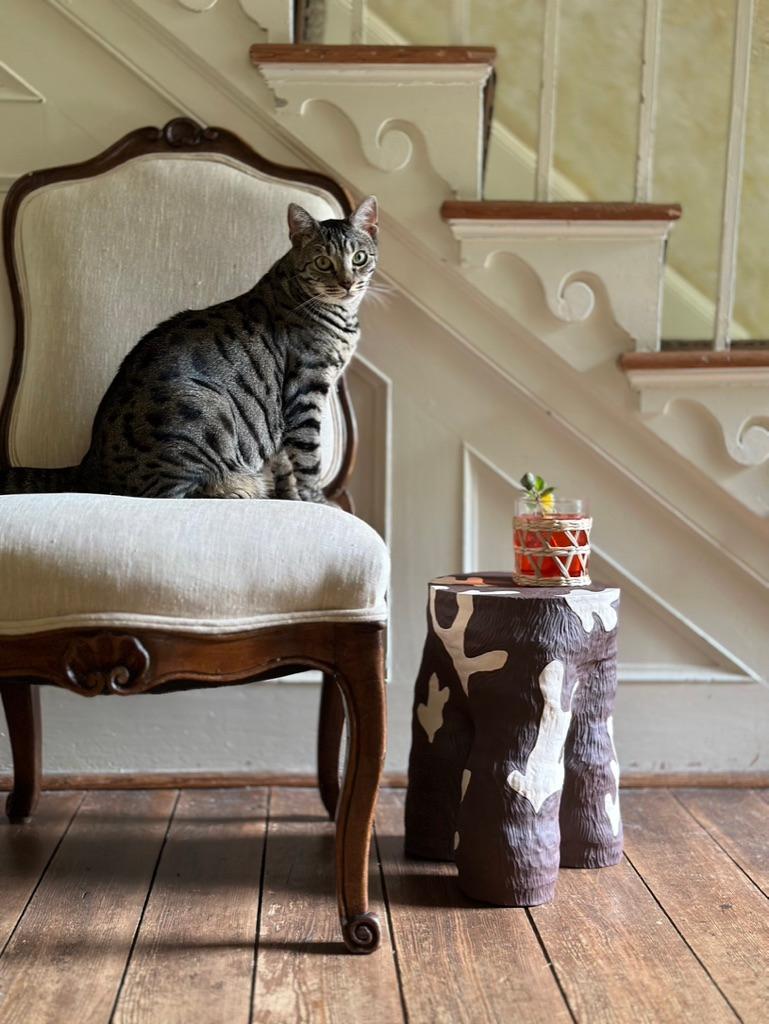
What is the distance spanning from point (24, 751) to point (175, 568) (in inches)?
30.4

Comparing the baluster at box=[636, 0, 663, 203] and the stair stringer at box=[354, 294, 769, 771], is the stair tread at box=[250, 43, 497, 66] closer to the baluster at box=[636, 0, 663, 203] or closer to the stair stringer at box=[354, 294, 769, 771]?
the baluster at box=[636, 0, 663, 203]

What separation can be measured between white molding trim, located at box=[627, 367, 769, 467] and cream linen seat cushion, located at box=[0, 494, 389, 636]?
797mm

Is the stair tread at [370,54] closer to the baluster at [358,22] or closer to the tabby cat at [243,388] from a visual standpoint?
the baluster at [358,22]

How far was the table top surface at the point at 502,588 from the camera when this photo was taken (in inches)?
60.1

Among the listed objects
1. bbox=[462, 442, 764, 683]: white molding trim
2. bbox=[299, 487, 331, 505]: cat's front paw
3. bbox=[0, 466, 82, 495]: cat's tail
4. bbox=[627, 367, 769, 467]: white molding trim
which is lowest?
bbox=[462, 442, 764, 683]: white molding trim

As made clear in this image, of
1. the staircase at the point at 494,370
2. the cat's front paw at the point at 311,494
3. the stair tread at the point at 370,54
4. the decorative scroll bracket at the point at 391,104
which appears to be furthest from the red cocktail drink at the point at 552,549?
the stair tread at the point at 370,54

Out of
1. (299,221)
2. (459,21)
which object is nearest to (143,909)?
(299,221)

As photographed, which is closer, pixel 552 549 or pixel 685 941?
pixel 685 941

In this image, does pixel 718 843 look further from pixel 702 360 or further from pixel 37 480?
pixel 37 480

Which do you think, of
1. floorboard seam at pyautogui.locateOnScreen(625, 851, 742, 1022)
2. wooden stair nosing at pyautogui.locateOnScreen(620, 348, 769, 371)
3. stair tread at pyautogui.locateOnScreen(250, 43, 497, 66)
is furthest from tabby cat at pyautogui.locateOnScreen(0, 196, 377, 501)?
floorboard seam at pyautogui.locateOnScreen(625, 851, 742, 1022)

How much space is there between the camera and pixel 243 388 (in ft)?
5.41

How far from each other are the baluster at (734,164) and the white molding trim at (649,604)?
1.45ft

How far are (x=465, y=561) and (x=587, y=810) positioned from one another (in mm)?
577

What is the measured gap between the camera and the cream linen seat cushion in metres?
1.22
